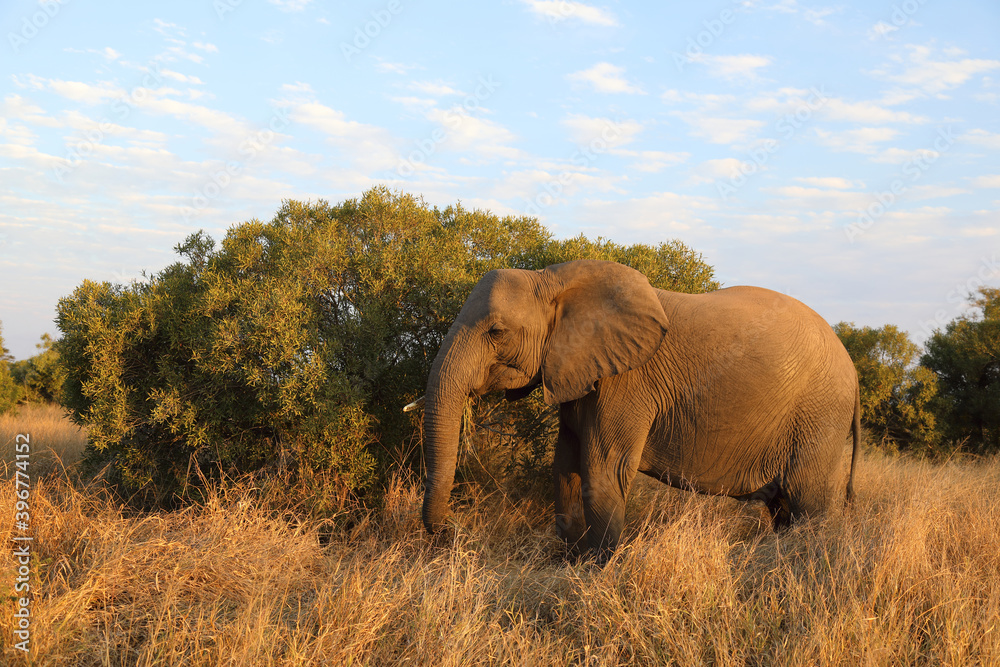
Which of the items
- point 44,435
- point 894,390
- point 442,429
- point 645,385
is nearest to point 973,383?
point 894,390

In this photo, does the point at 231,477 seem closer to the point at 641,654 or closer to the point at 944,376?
the point at 641,654

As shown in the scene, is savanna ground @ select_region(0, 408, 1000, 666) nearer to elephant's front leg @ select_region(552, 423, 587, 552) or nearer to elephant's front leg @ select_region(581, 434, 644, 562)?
elephant's front leg @ select_region(581, 434, 644, 562)

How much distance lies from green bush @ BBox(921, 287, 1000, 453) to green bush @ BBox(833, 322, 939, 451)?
58cm

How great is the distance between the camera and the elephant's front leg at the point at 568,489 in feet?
24.1

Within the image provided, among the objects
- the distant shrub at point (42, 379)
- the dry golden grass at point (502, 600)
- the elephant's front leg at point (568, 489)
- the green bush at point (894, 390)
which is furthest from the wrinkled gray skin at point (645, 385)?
the distant shrub at point (42, 379)

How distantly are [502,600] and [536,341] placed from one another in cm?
257

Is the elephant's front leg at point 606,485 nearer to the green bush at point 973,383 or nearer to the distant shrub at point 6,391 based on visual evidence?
the green bush at point 973,383

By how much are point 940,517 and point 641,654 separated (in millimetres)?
3758

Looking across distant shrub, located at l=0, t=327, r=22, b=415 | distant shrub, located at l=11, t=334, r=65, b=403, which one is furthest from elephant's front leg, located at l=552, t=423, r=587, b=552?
distant shrub, located at l=11, t=334, r=65, b=403

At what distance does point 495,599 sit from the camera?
202 inches

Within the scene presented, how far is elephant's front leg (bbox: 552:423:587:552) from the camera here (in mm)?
7355

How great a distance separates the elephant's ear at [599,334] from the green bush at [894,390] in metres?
11.7

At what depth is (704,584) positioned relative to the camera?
485cm

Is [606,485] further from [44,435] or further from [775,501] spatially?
[44,435]
